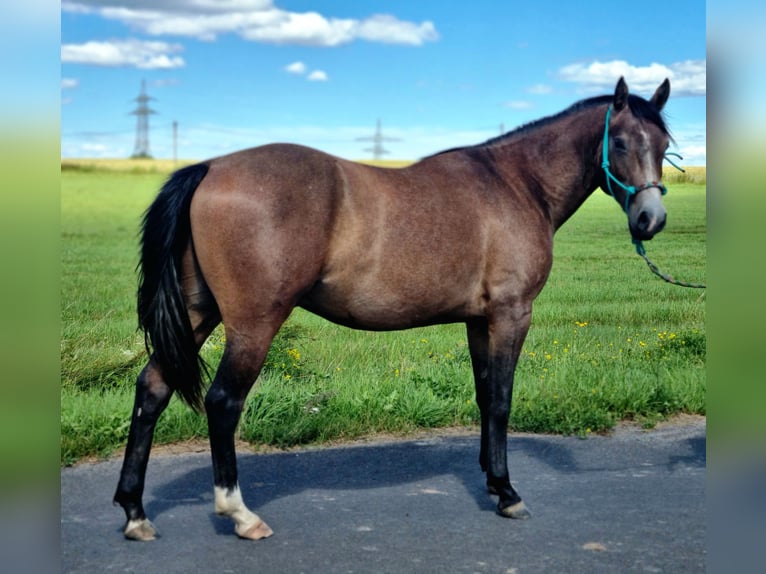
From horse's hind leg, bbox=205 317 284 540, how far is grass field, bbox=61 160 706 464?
1.58 meters

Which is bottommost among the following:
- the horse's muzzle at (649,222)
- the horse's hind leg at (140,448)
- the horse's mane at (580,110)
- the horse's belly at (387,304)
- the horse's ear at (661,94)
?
the horse's hind leg at (140,448)

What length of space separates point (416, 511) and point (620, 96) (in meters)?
2.62

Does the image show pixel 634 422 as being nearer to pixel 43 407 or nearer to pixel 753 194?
pixel 753 194

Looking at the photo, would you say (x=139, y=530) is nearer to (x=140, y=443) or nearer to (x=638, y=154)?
(x=140, y=443)

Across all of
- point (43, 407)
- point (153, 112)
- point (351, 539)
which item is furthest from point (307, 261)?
point (153, 112)

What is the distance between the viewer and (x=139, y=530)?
4359 mm

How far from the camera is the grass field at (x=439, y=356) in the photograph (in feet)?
20.2

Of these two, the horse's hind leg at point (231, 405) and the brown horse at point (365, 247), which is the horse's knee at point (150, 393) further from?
the horse's hind leg at point (231, 405)

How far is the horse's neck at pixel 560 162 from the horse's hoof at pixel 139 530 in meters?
2.84

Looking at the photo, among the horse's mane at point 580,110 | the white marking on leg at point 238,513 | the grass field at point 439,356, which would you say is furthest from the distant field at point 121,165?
the white marking on leg at point 238,513

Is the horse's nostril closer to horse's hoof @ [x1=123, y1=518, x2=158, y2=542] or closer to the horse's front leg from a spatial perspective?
the horse's front leg

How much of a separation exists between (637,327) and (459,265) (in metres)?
4.17

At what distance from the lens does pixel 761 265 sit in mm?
2348

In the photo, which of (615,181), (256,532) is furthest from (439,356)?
(256,532)
